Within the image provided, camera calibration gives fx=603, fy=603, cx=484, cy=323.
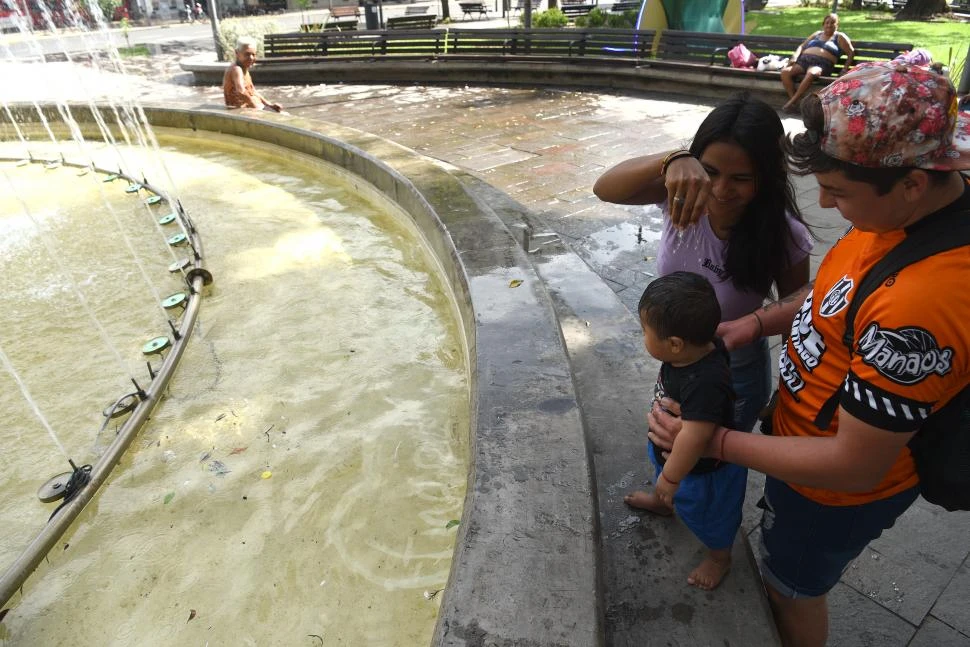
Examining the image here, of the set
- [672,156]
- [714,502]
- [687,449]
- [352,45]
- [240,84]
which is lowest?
[352,45]

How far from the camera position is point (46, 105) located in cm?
1008

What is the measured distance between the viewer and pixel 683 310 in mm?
1626

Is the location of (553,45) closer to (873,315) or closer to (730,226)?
(730,226)

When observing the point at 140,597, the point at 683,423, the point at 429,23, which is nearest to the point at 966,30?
the point at 429,23

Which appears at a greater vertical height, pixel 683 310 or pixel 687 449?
pixel 683 310

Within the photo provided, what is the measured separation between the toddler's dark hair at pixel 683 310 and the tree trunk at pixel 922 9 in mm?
23019

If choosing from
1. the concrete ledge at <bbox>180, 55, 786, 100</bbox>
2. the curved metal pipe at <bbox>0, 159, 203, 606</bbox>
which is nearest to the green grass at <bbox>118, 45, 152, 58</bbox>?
the concrete ledge at <bbox>180, 55, 786, 100</bbox>

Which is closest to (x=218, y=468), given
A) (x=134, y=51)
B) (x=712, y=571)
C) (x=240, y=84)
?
(x=712, y=571)

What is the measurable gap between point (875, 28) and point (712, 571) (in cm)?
2013

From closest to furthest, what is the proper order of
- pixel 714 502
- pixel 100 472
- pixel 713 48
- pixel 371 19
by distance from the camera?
1. pixel 714 502
2. pixel 100 472
3. pixel 713 48
4. pixel 371 19

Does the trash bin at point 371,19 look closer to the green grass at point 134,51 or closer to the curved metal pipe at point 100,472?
the green grass at point 134,51

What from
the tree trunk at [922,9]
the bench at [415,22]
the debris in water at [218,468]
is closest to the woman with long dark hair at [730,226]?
the debris in water at [218,468]

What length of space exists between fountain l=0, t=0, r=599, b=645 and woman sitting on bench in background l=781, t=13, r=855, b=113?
6336 millimetres

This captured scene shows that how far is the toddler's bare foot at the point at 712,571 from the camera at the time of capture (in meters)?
1.88
